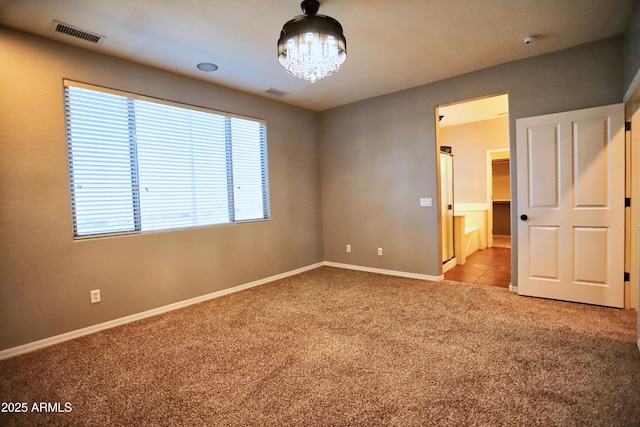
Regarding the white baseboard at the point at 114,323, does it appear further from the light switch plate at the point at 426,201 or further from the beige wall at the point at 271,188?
the light switch plate at the point at 426,201

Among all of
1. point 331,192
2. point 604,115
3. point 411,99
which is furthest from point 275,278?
point 604,115

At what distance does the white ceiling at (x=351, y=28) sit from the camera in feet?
7.90

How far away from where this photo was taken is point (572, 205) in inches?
129

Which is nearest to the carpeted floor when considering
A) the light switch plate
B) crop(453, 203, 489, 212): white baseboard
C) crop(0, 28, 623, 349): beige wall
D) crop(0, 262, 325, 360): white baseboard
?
crop(0, 262, 325, 360): white baseboard

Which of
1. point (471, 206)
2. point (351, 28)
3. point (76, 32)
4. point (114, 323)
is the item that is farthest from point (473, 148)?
point (114, 323)

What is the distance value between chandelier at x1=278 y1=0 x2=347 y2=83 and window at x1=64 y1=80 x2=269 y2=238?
1.91m

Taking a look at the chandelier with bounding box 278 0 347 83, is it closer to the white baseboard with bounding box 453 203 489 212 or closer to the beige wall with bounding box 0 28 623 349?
the beige wall with bounding box 0 28 623 349

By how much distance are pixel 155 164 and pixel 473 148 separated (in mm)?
6452

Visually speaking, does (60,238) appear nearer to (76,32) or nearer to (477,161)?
(76,32)

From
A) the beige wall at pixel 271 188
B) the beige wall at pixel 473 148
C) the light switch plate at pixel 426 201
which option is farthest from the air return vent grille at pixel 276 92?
the beige wall at pixel 473 148

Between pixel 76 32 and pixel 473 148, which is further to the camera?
pixel 473 148

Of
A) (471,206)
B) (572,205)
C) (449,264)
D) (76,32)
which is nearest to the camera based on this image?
(76,32)

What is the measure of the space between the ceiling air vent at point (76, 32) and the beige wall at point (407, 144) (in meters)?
3.37

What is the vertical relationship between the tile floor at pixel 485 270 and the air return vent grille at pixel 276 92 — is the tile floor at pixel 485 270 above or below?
below
